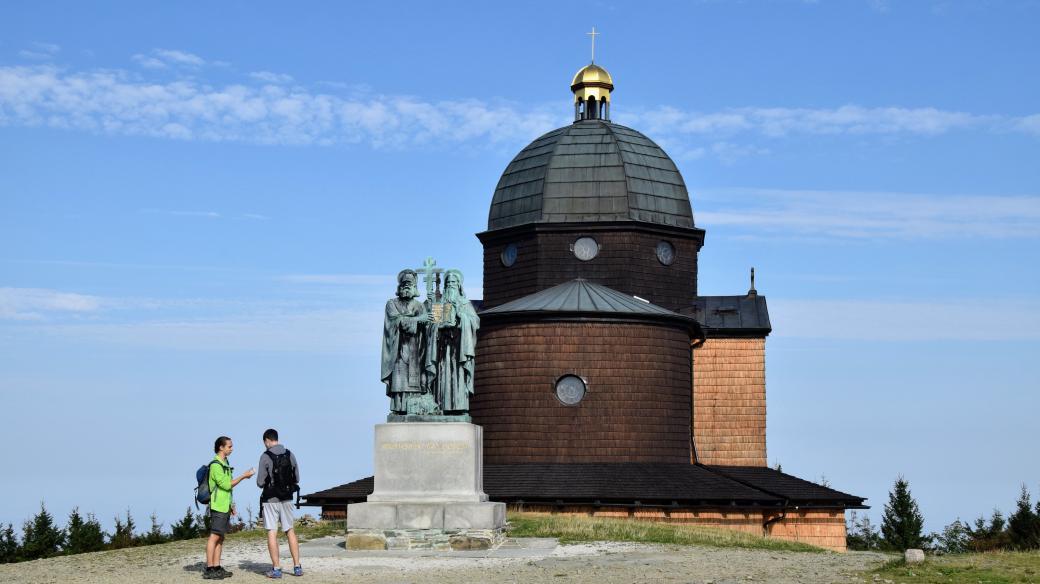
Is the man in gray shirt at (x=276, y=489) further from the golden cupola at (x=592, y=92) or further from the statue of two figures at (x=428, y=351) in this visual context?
the golden cupola at (x=592, y=92)

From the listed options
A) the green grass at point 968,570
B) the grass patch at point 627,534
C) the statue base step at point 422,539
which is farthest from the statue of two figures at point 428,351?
the green grass at point 968,570

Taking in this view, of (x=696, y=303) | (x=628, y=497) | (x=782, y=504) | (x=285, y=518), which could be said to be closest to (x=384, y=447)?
(x=285, y=518)

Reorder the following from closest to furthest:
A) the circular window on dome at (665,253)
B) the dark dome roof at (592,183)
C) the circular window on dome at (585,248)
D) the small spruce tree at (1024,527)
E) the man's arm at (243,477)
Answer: the man's arm at (243,477)
the small spruce tree at (1024,527)
the circular window on dome at (585,248)
the dark dome roof at (592,183)
the circular window on dome at (665,253)

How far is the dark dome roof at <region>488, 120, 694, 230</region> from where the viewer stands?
42.5 meters

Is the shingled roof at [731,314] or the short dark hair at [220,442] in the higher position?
the shingled roof at [731,314]

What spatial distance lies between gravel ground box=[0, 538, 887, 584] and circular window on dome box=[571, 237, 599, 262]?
798 inches

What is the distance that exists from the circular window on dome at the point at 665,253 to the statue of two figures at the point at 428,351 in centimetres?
2049

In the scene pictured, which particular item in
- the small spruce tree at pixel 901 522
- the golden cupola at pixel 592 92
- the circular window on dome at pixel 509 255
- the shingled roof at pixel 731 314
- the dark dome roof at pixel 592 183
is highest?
the golden cupola at pixel 592 92

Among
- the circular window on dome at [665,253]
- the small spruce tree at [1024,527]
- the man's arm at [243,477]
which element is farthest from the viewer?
the circular window on dome at [665,253]

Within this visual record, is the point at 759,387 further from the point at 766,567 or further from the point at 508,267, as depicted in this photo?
the point at 766,567

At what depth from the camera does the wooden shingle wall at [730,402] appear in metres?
41.5

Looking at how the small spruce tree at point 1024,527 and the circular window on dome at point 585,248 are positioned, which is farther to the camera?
the circular window on dome at point 585,248

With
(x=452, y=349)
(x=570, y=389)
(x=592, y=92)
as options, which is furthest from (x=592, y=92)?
(x=452, y=349)

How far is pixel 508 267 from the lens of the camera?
142ft
